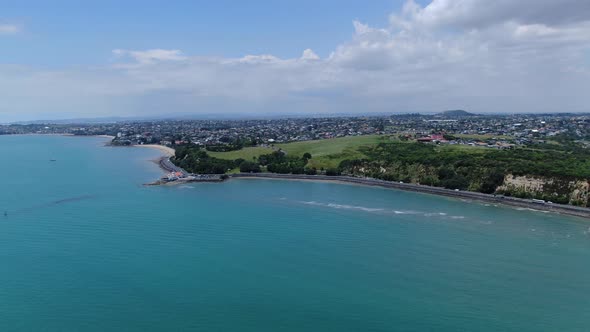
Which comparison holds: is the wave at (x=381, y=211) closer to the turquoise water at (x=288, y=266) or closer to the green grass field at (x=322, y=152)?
the turquoise water at (x=288, y=266)

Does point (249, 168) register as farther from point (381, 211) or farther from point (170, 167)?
point (381, 211)

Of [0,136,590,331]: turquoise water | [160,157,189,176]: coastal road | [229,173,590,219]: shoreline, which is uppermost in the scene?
[160,157,189,176]: coastal road

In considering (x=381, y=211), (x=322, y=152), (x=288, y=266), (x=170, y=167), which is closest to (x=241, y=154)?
(x=170, y=167)

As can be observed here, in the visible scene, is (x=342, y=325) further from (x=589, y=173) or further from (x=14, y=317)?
(x=589, y=173)

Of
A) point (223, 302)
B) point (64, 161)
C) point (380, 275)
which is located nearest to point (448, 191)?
point (380, 275)

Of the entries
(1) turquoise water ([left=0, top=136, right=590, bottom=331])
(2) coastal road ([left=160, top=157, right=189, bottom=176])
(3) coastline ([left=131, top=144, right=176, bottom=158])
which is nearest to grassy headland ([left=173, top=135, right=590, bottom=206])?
(2) coastal road ([left=160, top=157, right=189, bottom=176])

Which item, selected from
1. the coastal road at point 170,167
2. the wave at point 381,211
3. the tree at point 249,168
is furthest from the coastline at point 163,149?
the wave at point 381,211

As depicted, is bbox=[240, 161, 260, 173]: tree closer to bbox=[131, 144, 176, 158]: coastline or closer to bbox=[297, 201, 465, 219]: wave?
bbox=[297, 201, 465, 219]: wave
